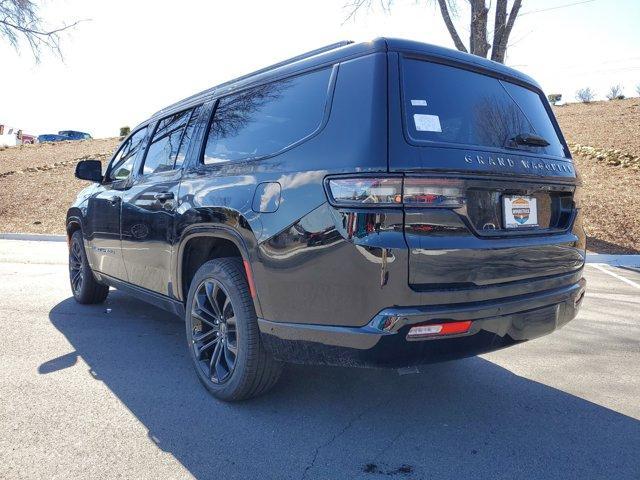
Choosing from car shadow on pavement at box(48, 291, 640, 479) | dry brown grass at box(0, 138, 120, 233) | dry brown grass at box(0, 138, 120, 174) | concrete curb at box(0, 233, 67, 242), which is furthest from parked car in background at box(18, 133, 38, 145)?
car shadow on pavement at box(48, 291, 640, 479)

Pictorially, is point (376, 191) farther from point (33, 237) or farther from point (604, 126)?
point (604, 126)

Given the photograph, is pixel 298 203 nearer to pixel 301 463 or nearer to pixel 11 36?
pixel 301 463

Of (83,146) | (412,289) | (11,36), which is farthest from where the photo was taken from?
(83,146)

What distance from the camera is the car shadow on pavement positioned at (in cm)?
254

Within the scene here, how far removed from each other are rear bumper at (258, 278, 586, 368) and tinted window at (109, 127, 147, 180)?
2617 millimetres

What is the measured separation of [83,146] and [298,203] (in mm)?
27714

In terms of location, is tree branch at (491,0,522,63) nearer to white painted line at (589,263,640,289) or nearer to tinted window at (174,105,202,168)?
white painted line at (589,263,640,289)

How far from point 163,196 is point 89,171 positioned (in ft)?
5.54

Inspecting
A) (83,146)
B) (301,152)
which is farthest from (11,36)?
(301,152)

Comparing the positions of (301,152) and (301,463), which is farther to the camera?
(301,152)

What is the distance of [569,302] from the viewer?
3.06 m

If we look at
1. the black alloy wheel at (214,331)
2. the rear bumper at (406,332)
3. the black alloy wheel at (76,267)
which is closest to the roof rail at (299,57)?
the black alloy wheel at (214,331)

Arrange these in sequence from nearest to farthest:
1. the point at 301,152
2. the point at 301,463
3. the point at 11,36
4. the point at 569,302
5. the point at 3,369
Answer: the point at 301,463, the point at 301,152, the point at 569,302, the point at 3,369, the point at 11,36

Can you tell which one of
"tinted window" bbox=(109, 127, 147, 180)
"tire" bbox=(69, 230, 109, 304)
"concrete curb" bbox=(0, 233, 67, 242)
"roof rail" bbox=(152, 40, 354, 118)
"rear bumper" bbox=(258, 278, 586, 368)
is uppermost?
"roof rail" bbox=(152, 40, 354, 118)
